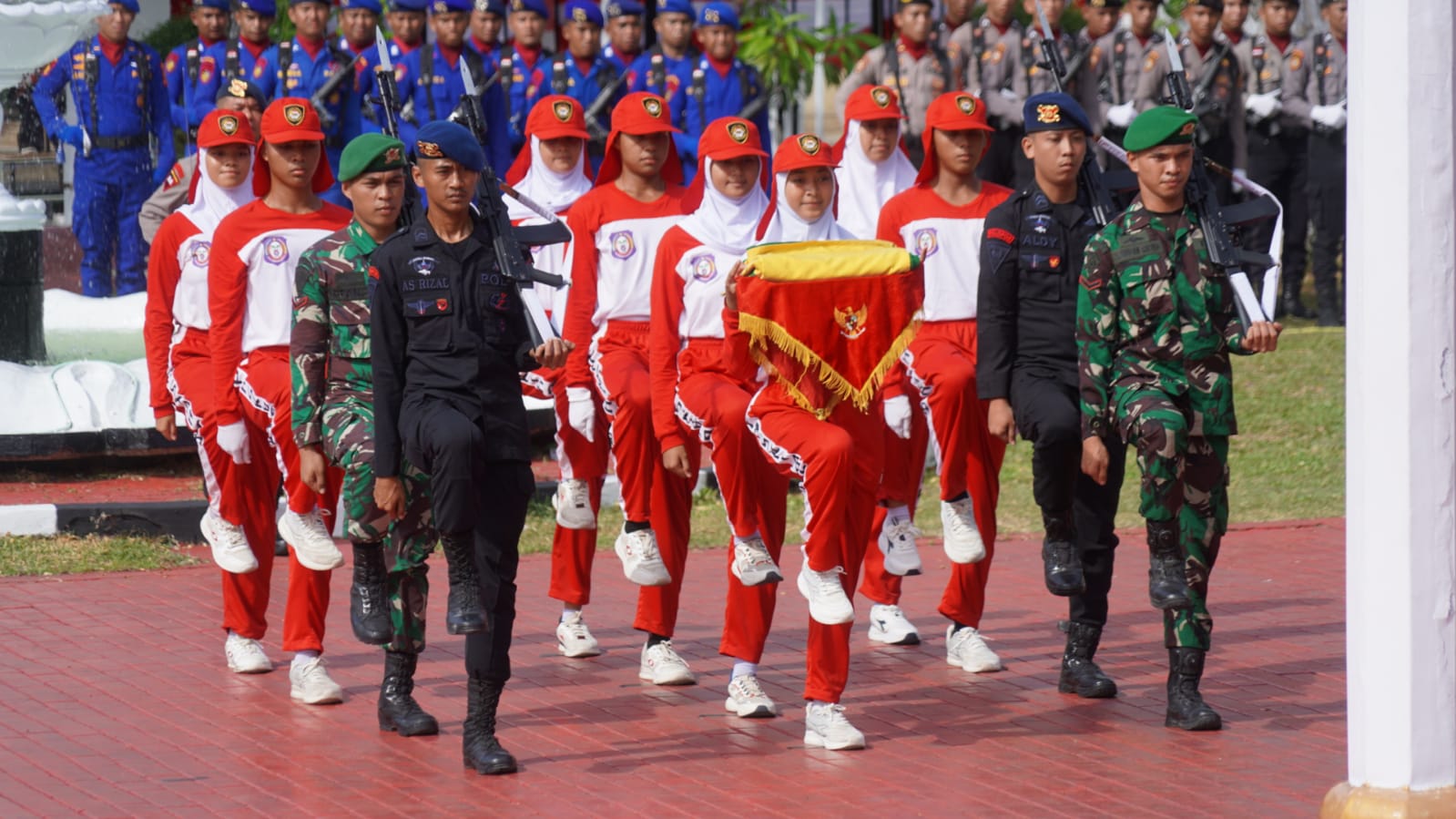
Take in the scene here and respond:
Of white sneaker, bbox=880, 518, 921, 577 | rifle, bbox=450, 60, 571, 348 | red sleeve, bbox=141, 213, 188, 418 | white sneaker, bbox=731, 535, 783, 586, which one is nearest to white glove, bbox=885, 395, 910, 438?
white sneaker, bbox=880, 518, 921, 577

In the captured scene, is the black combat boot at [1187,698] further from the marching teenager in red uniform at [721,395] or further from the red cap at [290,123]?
the red cap at [290,123]

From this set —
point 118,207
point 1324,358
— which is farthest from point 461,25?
point 1324,358

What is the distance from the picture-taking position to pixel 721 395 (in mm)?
8109

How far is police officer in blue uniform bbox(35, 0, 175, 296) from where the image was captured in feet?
52.3

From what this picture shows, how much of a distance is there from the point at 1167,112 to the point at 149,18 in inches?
532

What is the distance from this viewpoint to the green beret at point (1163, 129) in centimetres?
786

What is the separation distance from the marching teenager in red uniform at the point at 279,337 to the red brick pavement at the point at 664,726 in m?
0.36

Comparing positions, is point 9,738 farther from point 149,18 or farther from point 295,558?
point 149,18

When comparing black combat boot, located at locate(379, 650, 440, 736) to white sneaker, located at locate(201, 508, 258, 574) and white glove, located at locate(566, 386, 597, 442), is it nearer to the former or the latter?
white sneaker, located at locate(201, 508, 258, 574)

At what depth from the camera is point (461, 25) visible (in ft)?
51.3

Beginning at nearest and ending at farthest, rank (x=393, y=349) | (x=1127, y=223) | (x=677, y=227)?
1. (x=393, y=349)
2. (x=1127, y=223)
3. (x=677, y=227)

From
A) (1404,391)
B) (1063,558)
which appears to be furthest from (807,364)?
(1404,391)

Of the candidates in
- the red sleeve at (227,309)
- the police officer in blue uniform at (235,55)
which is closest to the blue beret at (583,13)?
the police officer in blue uniform at (235,55)

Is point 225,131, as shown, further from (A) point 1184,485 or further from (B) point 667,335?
(A) point 1184,485
